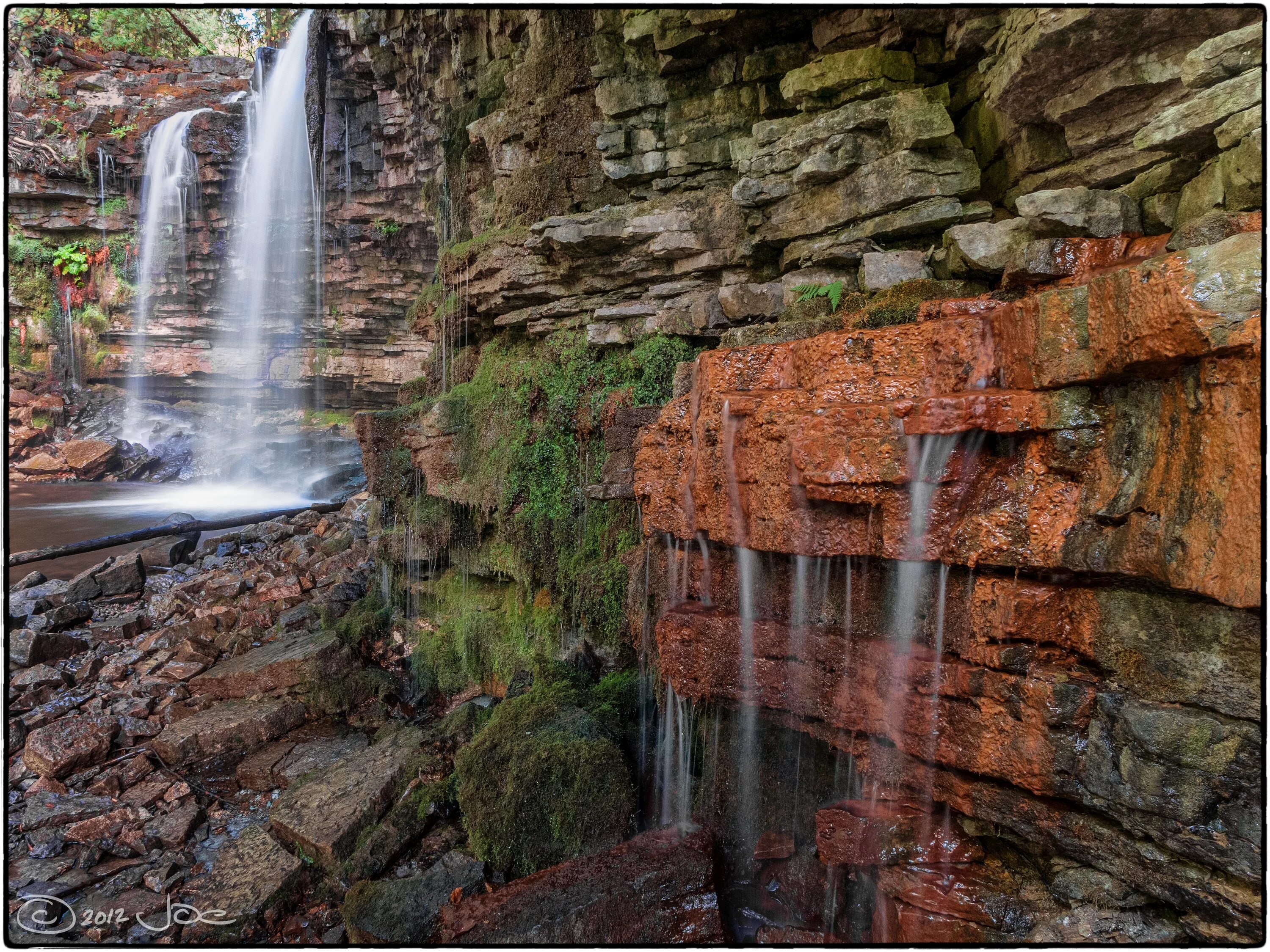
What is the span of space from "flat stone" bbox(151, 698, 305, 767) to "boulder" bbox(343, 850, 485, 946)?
3.00 m

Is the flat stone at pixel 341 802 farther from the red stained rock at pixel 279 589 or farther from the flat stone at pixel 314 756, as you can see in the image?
the red stained rock at pixel 279 589

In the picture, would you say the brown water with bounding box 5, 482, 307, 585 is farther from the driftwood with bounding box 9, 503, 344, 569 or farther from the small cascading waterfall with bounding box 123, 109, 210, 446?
the small cascading waterfall with bounding box 123, 109, 210, 446

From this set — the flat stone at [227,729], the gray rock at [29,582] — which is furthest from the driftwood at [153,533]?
the flat stone at [227,729]

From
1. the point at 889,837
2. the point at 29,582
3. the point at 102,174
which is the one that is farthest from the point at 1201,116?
the point at 102,174

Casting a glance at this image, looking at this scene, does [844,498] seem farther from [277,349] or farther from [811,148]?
[277,349]

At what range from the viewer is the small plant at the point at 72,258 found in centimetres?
2152

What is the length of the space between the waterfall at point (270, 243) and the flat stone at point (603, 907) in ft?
68.9

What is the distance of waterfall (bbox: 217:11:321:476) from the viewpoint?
1956 centimetres

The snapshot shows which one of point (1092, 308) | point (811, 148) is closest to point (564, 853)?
point (1092, 308)

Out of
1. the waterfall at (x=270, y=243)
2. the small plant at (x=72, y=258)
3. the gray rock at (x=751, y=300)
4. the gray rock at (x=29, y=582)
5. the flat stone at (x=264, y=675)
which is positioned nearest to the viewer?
the gray rock at (x=751, y=300)

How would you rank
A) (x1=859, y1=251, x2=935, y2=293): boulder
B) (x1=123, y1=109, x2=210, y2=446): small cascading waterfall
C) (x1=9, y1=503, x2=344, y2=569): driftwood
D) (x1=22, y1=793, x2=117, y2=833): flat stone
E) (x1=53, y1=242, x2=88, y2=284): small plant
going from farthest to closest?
(x1=53, y1=242, x2=88, y2=284): small plant < (x1=123, y1=109, x2=210, y2=446): small cascading waterfall < (x1=9, y1=503, x2=344, y2=569): driftwood < (x1=22, y1=793, x2=117, y2=833): flat stone < (x1=859, y1=251, x2=935, y2=293): boulder

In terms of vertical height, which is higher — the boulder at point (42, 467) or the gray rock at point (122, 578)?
the boulder at point (42, 467)

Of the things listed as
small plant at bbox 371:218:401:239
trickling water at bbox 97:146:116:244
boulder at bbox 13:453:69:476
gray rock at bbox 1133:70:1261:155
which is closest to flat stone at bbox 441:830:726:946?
gray rock at bbox 1133:70:1261:155

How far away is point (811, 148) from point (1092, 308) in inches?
151
